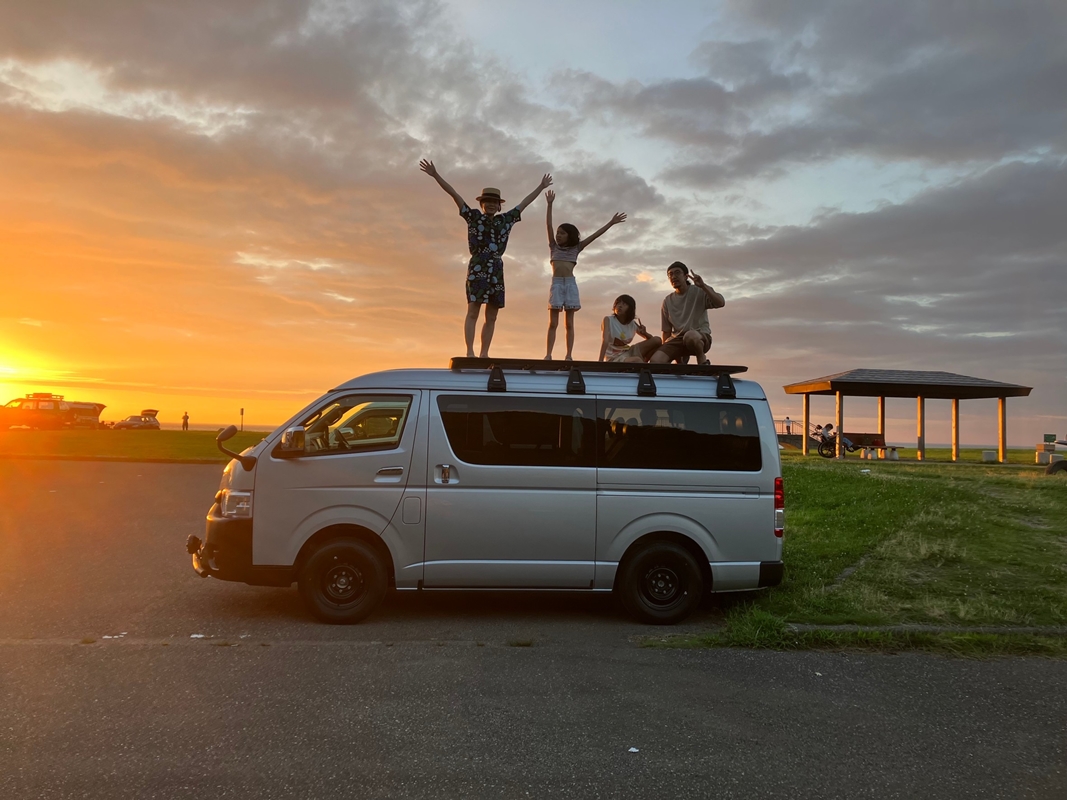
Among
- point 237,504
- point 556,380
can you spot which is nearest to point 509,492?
point 556,380

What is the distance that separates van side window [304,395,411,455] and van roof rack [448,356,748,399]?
0.67 m

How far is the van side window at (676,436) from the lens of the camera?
714cm

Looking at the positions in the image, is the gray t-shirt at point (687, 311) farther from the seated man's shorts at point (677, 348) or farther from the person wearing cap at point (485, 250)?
the person wearing cap at point (485, 250)

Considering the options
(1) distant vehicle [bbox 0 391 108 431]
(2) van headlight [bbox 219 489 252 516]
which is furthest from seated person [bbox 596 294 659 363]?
(1) distant vehicle [bbox 0 391 108 431]

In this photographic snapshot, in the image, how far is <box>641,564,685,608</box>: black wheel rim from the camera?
712cm

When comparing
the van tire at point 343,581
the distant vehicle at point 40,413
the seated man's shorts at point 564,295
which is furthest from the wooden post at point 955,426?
the distant vehicle at point 40,413

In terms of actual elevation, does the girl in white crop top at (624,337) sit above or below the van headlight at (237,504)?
above

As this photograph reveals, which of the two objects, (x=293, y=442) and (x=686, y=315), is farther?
(x=686, y=315)

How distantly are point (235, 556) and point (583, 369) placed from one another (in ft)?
11.3

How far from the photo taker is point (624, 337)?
9.29 meters

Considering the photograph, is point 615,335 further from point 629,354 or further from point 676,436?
point 676,436

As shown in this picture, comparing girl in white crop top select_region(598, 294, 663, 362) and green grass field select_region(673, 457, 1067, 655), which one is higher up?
girl in white crop top select_region(598, 294, 663, 362)

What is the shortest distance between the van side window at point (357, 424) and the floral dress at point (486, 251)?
98.4 inches

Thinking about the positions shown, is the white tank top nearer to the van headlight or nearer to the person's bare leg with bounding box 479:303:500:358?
the person's bare leg with bounding box 479:303:500:358
